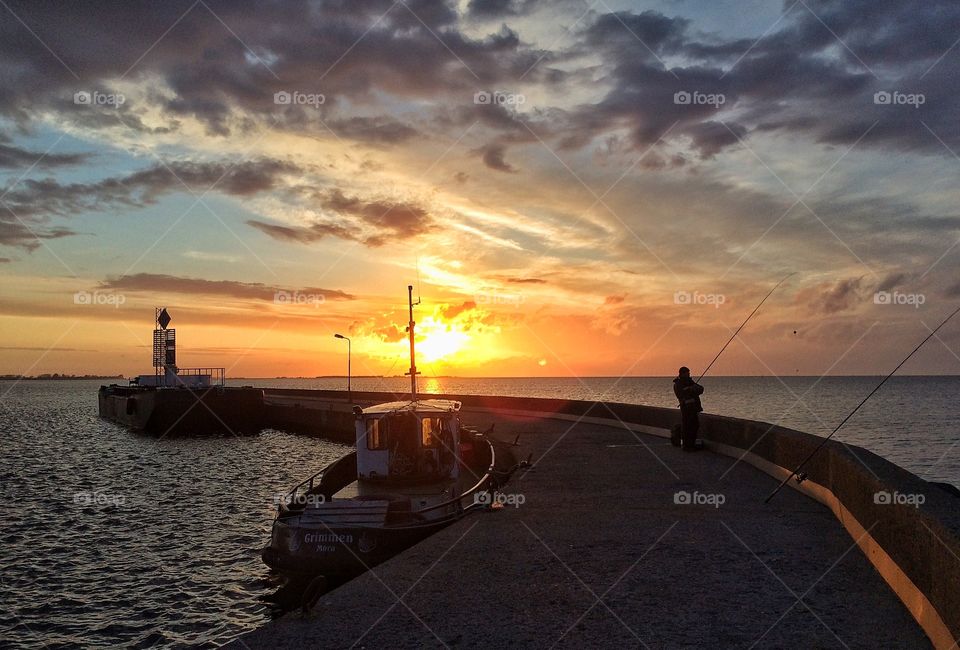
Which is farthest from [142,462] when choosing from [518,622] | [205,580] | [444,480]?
[518,622]

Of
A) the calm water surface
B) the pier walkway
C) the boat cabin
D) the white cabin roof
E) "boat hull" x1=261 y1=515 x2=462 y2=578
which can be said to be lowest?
the calm water surface

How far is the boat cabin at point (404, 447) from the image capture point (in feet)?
54.3

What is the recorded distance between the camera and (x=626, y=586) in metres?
8.51

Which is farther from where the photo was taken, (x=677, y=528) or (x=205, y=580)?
(x=205, y=580)

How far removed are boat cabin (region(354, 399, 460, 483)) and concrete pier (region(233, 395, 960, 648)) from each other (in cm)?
235

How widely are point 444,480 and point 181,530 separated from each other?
11.3 meters

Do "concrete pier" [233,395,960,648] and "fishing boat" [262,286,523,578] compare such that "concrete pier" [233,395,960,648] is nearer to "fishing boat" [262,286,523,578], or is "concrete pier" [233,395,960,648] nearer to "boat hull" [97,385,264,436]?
"fishing boat" [262,286,523,578]

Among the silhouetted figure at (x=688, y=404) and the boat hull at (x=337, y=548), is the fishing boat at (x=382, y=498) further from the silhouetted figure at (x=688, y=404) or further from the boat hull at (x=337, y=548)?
the silhouetted figure at (x=688, y=404)

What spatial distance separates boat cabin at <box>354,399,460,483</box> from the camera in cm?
1655

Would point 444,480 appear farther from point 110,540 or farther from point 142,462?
point 142,462

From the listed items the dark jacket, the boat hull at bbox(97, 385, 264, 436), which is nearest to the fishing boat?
the dark jacket

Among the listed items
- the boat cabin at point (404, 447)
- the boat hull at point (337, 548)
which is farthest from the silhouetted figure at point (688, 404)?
the boat hull at point (337, 548)

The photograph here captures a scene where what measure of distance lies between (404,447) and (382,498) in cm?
159

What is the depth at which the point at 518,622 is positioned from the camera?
24.4ft
